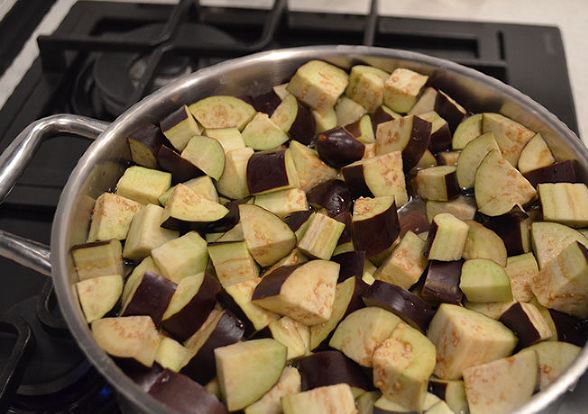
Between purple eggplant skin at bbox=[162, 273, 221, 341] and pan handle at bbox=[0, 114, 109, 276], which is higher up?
pan handle at bbox=[0, 114, 109, 276]

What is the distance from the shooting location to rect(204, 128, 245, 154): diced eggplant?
1.28m

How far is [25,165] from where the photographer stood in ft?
3.61

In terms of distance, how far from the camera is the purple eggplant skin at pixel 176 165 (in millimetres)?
1231

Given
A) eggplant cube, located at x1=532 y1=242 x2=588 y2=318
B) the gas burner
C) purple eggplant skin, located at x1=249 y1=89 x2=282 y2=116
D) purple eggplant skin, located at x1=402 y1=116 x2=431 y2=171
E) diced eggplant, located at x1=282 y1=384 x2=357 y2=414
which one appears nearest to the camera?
diced eggplant, located at x1=282 y1=384 x2=357 y2=414

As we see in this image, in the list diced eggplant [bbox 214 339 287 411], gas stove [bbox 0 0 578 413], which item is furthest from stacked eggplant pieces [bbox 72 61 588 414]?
gas stove [bbox 0 0 578 413]

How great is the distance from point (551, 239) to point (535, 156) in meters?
0.18

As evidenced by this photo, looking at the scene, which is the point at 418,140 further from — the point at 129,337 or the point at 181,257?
the point at 129,337

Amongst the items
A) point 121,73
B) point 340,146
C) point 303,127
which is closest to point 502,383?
point 340,146

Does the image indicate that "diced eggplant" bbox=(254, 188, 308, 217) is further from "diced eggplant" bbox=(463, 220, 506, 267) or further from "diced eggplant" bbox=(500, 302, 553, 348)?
"diced eggplant" bbox=(500, 302, 553, 348)

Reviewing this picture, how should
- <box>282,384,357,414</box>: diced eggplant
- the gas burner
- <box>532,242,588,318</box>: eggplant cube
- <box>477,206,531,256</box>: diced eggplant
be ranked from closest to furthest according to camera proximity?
<box>282,384,357,414</box>: diced eggplant → <box>532,242,588,318</box>: eggplant cube → <box>477,206,531,256</box>: diced eggplant → the gas burner

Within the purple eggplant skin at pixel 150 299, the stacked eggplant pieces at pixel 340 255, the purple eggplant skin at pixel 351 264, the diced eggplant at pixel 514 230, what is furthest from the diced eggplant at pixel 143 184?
the diced eggplant at pixel 514 230

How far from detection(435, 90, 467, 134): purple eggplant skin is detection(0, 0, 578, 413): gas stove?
0.77ft

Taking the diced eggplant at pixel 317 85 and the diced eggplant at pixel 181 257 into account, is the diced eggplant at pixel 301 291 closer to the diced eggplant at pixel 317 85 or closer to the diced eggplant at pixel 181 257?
the diced eggplant at pixel 181 257

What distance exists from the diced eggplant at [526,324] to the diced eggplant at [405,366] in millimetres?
125
